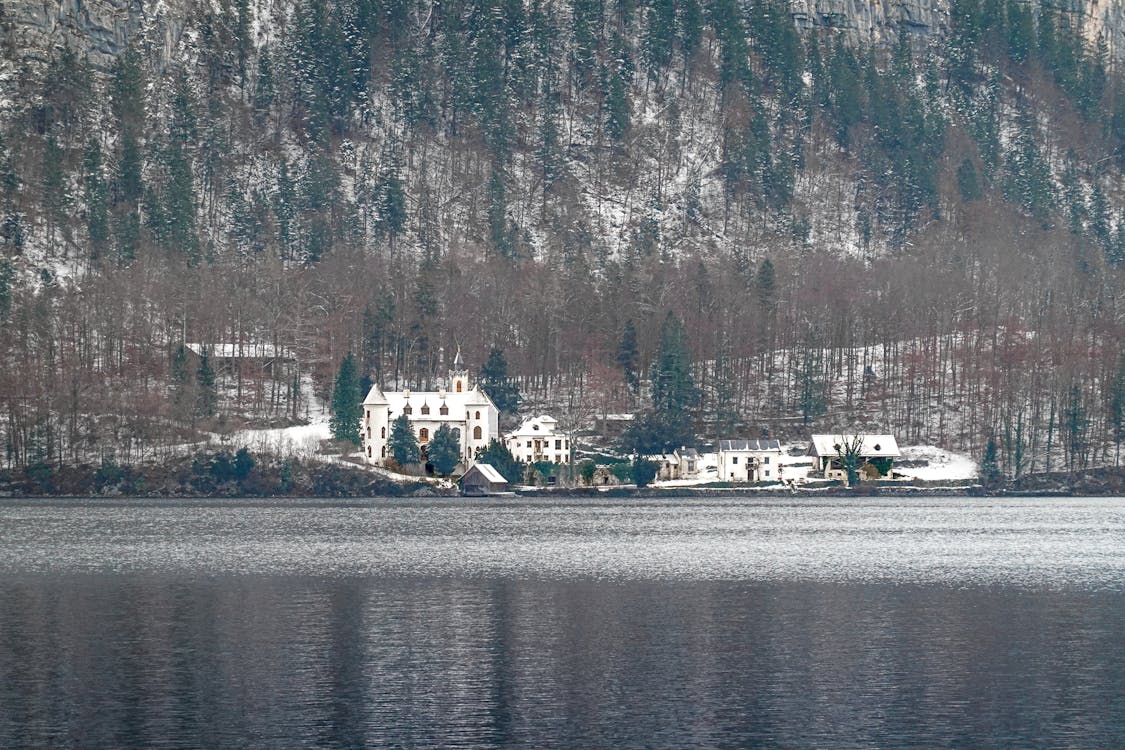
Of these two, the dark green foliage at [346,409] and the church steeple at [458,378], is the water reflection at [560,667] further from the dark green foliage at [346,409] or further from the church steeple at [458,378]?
the church steeple at [458,378]

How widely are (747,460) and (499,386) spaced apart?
28235mm

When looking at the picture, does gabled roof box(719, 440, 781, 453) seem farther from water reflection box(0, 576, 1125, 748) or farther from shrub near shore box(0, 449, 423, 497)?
water reflection box(0, 576, 1125, 748)

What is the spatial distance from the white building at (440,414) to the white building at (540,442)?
355cm

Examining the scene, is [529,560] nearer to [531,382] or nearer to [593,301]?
[531,382]

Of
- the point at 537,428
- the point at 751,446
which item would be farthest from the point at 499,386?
the point at 751,446

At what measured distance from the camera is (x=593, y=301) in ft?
626

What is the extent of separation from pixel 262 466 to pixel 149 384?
25.1 metres

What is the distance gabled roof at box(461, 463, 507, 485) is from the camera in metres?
147

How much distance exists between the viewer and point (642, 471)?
487 feet

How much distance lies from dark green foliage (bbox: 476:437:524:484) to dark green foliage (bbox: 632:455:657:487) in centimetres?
1161

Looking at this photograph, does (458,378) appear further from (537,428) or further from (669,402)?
(669,402)

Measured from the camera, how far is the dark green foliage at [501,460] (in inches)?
5832

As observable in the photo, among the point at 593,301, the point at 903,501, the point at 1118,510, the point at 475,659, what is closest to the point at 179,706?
the point at 475,659

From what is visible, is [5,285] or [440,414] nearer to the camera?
[440,414]
